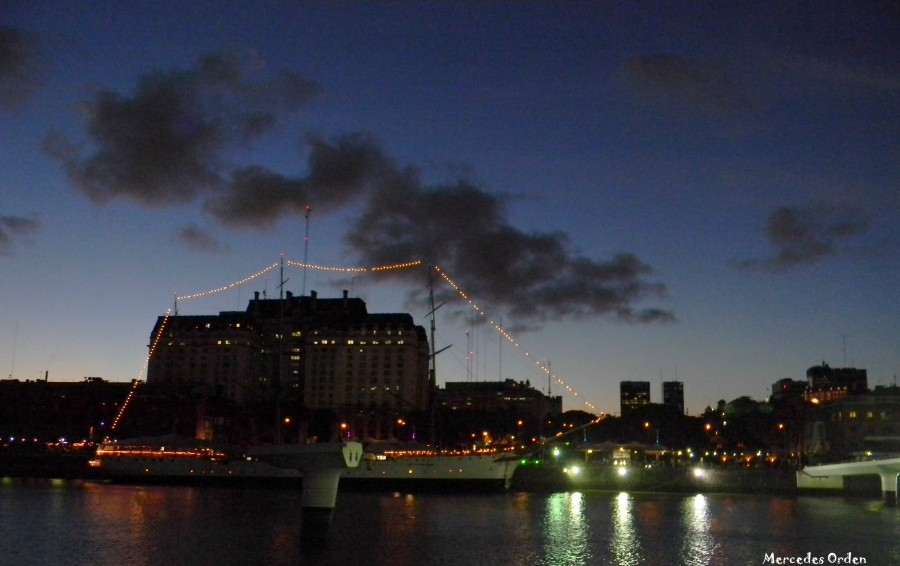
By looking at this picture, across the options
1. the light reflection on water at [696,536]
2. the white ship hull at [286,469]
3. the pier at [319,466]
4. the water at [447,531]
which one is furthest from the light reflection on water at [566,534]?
the white ship hull at [286,469]

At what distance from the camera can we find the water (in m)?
41.8

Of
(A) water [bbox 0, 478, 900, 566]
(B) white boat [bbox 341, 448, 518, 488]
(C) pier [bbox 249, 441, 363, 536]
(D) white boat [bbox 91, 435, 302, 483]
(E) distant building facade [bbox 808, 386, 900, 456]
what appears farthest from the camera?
(E) distant building facade [bbox 808, 386, 900, 456]

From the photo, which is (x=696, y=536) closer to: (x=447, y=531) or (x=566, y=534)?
(x=566, y=534)

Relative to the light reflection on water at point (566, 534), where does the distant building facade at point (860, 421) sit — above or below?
above

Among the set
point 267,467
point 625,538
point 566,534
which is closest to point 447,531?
point 566,534

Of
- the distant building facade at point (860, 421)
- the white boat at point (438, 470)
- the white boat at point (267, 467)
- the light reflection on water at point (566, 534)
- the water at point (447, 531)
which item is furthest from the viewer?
the distant building facade at point (860, 421)

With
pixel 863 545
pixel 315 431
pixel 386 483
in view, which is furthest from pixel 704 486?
pixel 315 431

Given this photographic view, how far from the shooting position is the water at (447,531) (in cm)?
4181

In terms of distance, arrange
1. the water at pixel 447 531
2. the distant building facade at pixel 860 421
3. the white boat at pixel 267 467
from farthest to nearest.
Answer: the distant building facade at pixel 860 421, the white boat at pixel 267 467, the water at pixel 447 531

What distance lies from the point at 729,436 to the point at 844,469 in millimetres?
79511

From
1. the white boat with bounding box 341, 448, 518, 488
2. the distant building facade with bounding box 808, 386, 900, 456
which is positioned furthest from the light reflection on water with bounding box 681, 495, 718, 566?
the distant building facade with bounding box 808, 386, 900, 456

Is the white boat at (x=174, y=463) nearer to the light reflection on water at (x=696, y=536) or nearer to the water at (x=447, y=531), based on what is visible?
the water at (x=447, y=531)

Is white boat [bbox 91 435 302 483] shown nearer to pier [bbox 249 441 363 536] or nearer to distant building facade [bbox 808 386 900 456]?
pier [bbox 249 441 363 536]

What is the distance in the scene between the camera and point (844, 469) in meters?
80.3
